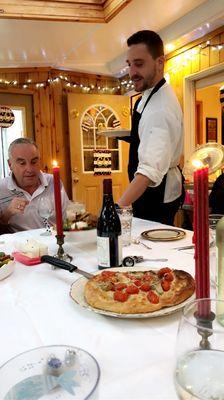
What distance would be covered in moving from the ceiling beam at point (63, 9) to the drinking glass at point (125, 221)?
1.93 meters

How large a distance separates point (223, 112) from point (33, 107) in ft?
8.50

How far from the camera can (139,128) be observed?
1.73 meters

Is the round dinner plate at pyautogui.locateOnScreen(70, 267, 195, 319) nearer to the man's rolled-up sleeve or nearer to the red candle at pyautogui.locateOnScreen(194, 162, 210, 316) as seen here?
the red candle at pyautogui.locateOnScreen(194, 162, 210, 316)

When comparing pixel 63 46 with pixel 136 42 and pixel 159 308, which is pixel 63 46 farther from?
pixel 159 308

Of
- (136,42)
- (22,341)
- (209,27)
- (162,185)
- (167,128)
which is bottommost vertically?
(22,341)

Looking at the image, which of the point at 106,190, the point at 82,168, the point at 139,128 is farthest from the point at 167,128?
the point at 82,168

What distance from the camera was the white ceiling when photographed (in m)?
2.86

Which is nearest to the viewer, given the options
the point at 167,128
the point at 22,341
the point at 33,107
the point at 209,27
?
the point at 22,341

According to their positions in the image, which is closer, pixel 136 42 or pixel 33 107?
pixel 136 42

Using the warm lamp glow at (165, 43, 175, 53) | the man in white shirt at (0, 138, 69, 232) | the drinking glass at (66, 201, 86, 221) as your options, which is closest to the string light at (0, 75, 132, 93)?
the warm lamp glow at (165, 43, 175, 53)

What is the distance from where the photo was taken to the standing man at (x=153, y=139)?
155 cm

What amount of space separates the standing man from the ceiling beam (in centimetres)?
99

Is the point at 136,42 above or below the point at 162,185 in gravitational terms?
above

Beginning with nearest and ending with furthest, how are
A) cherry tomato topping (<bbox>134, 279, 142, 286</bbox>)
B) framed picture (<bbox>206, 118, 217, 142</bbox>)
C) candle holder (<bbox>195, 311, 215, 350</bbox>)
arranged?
candle holder (<bbox>195, 311, 215, 350</bbox>) → cherry tomato topping (<bbox>134, 279, 142, 286</bbox>) → framed picture (<bbox>206, 118, 217, 142</bbox>)
